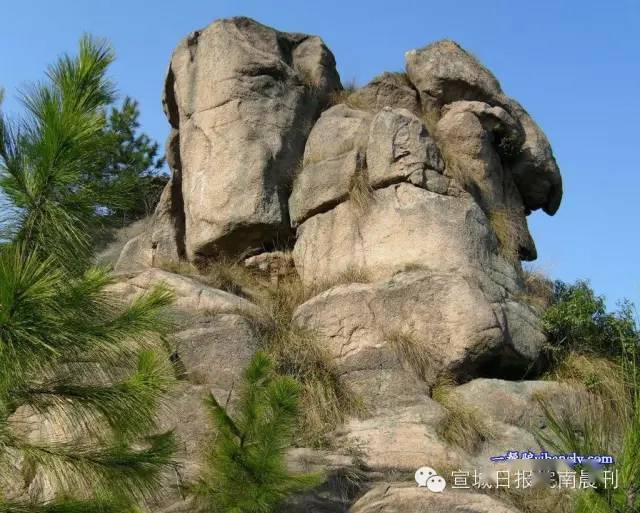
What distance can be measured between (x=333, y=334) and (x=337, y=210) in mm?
1671

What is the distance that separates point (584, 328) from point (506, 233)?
133 cm

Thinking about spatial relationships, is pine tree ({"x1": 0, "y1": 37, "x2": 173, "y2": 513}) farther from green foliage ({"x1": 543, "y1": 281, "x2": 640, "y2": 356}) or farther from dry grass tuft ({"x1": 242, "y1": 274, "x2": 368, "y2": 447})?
green foliage ({"x1": 543, "y1": 281, "x2": 640, "y2": 356})

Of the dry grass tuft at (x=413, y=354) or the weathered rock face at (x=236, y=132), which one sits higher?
the weathered rock face at (x=236, y=132)

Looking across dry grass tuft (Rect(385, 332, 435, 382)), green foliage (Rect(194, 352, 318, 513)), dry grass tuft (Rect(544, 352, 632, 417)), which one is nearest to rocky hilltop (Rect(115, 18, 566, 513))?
dry grass tuft (Rect(385, 332, 435, 382))

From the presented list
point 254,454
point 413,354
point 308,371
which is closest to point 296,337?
point 308,371

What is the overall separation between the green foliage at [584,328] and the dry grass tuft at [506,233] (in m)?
0.70

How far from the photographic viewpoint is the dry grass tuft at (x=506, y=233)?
9078mm

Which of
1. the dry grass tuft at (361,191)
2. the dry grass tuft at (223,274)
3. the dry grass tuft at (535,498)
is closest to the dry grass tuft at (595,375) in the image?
the dry grass tuft at (535,498)

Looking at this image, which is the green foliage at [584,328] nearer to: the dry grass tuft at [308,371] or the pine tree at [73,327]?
the dry grass tuft at [308,371]

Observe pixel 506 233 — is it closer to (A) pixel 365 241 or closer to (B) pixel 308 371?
(A) pixel 365 241

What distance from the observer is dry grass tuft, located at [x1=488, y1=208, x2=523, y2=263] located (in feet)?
29.8

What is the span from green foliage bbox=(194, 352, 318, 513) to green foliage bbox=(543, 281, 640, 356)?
3.45 meters

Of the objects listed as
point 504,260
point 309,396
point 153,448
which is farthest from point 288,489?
point 504,260

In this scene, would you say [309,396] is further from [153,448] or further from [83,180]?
[83,180]
